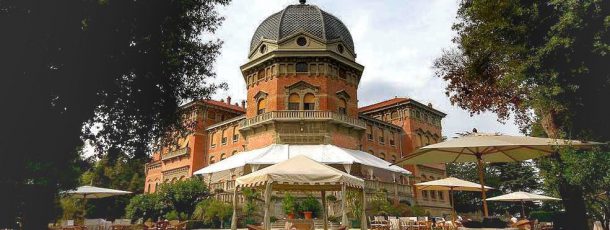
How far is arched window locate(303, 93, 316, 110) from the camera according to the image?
3268cm

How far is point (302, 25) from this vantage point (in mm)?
33656

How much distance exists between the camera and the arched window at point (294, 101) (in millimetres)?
32594

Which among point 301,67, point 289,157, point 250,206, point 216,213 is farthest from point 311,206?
point 301,67

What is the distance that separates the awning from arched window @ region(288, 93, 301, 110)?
12.1ft

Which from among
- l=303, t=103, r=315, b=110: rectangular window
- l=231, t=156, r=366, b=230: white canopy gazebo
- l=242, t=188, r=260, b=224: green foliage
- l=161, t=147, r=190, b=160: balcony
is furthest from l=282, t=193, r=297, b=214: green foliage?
l=161, t=147, r=190, b=160: balcony

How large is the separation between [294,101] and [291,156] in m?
6.51

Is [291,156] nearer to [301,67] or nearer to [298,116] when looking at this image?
[298,116]

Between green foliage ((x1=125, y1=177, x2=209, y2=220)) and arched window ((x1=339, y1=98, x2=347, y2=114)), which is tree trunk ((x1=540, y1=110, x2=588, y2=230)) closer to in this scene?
arched window ((x1=339, y1=98, x2=347, y2=114))

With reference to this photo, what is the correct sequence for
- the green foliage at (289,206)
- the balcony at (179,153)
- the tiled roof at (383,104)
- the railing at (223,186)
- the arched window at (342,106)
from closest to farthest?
the green foliage at (289,206)
the railing at (223,186)
the arched window at (342,106)
the balcony at (179,153)
the tiled roof at (383,104)

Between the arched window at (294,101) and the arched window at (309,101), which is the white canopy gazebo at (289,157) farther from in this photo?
the arched window at (309,101)

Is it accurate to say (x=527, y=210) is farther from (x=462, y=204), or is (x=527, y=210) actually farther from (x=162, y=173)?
(x=162, y=173)

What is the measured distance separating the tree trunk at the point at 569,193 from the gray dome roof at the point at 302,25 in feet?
71.9

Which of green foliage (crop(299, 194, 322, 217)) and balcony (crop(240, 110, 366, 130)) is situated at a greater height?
balcony (crop(240, 110, 366, 130))

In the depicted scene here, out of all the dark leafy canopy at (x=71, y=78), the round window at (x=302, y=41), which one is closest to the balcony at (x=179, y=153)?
the round window at (x=302, y=41)
